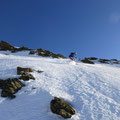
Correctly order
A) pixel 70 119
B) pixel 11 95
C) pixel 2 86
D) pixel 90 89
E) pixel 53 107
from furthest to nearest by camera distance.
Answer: pixel 90 89
pixel 2 86
pixel 11 95
pixel 53 107
pixel 70 119

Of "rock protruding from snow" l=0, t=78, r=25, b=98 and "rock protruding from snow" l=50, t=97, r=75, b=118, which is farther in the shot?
"rock protruding from snow" l=0, t=78, r=25, b=98

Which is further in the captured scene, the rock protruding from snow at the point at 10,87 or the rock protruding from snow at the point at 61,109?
the rock protruding from snow at the point at 10,87

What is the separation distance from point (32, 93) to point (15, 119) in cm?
248

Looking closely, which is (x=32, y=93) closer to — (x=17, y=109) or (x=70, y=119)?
(x=17, y=109)

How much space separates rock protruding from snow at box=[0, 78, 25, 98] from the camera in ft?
24.8

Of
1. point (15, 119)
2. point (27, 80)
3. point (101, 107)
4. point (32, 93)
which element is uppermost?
point (27, 80)

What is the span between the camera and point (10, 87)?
8.07 metres

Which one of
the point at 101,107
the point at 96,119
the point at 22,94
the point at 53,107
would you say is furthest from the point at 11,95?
the point at 101,107

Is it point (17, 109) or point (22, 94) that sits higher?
point (22, 94)

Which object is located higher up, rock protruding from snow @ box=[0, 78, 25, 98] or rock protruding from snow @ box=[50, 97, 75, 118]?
rock protruding from snow @ box=[0, 78, 25, 98]

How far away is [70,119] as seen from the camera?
5.46m

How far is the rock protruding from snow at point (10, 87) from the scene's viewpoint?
7555 mm

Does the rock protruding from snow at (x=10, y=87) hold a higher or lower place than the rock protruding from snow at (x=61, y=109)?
higher

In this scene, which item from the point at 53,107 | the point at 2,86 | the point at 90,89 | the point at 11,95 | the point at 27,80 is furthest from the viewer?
the point at 27,80
